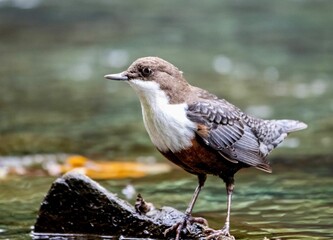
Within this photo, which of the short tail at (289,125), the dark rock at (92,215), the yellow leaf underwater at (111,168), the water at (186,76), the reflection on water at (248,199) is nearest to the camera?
the dark rock at (92,215)

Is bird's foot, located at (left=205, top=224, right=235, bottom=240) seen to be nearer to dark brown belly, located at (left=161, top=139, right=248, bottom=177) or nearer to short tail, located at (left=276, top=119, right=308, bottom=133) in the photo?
dark brown belly, located at (left=161, top=139, right=248, bottom=177)

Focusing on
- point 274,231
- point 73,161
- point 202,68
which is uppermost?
point 202,68

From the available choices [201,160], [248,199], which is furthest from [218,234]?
[248,199]

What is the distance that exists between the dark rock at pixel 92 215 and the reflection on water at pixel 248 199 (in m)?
0.26

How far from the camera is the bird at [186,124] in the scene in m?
4.67

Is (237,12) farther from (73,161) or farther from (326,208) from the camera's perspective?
(326,208)

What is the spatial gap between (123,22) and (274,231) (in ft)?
37.9

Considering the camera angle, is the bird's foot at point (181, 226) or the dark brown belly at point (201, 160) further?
the bird's foot at point (181, 226)

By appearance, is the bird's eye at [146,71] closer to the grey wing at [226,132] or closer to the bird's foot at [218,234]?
the grey wing at [226,132]

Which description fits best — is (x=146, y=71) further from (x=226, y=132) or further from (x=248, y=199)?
(x=248, y=199)

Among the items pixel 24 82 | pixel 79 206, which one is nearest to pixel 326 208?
pixel 79 206

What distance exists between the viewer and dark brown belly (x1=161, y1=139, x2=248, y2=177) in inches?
186

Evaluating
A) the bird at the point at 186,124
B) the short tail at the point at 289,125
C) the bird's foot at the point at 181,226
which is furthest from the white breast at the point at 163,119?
the short tail at the point at 289,125

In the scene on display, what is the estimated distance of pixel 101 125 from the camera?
962 centimetres
